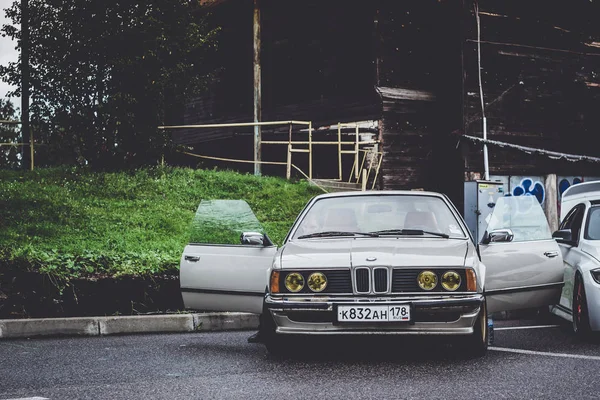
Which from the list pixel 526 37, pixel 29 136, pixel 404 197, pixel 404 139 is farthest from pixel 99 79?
pixel 404 197

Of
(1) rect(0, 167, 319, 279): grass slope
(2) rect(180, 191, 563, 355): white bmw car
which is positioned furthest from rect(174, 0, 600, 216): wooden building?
(2) rect(180, 191, 563, 355): white bmw car

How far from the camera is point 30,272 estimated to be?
31.0ft

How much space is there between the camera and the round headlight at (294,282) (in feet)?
22.1

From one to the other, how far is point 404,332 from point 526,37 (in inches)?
680

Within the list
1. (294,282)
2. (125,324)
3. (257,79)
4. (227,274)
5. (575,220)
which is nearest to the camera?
(294,282)

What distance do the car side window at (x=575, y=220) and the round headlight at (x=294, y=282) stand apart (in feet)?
12.9

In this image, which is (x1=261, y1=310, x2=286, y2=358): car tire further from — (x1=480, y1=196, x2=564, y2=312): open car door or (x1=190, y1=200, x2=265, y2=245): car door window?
(x1=480, y1=196, x2=564, y2=312): open car door

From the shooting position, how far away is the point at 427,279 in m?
6.64

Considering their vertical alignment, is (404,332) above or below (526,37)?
below

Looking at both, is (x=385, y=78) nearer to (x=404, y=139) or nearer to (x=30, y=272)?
(x=404, y=139)

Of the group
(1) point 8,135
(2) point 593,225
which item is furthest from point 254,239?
(1) point 8,135

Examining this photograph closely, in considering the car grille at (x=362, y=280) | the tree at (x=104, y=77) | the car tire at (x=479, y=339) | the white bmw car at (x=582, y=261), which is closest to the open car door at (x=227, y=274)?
the car grille at (x=362, y=280)

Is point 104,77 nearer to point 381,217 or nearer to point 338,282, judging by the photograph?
point 381,217

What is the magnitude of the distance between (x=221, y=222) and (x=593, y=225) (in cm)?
Result: 409
